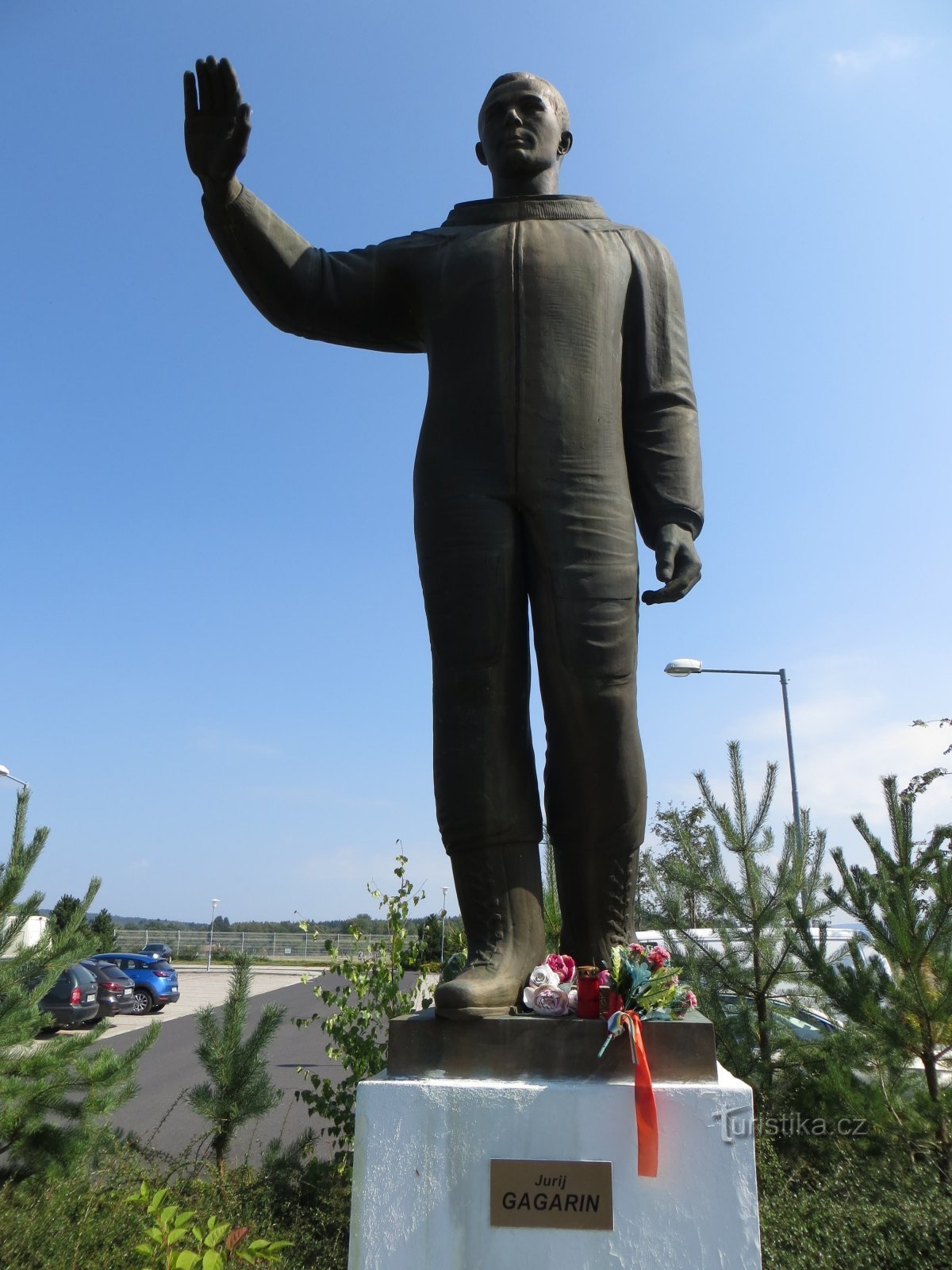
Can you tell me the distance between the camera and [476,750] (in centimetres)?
292

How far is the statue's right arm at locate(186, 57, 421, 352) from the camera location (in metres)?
3.16

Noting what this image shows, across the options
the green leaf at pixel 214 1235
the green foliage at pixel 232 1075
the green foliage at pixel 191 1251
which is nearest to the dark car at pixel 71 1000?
the green foliage at pixel 232 1075

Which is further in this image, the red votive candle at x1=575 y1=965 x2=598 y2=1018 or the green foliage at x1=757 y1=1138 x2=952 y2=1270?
the green foliage at x1=757 y1=1138 x2=952 y2=1270

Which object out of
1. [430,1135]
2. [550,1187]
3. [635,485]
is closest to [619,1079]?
[550,1187]

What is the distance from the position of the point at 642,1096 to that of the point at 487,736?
1.06 meters

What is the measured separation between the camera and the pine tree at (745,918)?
20.5 feet

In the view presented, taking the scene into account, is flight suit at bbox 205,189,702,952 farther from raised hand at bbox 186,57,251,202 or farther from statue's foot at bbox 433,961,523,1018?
statue's foot at bbox 433,961,523,1018

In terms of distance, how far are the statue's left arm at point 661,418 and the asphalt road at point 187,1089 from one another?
4.28 meters

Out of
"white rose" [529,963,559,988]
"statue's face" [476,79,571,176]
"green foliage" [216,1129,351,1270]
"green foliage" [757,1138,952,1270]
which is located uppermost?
"statue's face" [476,79,571,176]

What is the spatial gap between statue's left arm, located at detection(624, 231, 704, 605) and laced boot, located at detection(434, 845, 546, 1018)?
1003mm

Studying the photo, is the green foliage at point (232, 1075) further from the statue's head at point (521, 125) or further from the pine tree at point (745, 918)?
the statue's head at point (521, 125)

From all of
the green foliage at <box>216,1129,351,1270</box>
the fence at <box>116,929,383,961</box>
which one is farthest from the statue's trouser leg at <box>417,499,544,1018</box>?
the fence at <box>116,929,383,961</box>

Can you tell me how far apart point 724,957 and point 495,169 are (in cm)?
518

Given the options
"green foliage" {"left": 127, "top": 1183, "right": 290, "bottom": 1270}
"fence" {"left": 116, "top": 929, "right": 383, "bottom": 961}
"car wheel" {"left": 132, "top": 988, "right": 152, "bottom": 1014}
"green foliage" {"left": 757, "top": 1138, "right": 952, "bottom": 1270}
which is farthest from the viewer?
"fence" {"left": 116, "top": 929, "right": 383, "bottom": 961}
